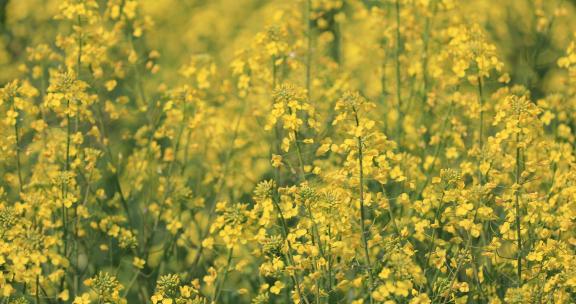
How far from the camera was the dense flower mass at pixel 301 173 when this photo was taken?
4.08 m

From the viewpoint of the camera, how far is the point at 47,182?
5109 millimetres

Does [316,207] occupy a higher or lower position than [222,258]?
higher

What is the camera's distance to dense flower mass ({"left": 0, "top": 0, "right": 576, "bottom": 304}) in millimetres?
4082

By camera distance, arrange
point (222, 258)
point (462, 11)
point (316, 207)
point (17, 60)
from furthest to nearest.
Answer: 1. point (17, 60)
2. point (462, 11)
3. point (222, 258)
4. point (316, 207)

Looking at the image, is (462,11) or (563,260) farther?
(462,11)

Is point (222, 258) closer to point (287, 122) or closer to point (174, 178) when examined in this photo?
point (174, 178)

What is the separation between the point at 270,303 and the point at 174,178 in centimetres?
97

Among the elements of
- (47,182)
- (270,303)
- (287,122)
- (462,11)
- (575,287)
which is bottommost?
(270,303)

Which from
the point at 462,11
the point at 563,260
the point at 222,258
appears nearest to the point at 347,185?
the point at 563,260

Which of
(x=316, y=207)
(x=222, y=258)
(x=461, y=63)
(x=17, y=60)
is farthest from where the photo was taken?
(x=17, y=60)

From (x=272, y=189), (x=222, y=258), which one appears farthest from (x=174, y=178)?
(x=272, y=189)

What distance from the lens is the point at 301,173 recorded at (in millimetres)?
4301

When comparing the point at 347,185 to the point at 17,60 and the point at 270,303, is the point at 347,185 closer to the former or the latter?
the point at 270,303

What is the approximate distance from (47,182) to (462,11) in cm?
292
